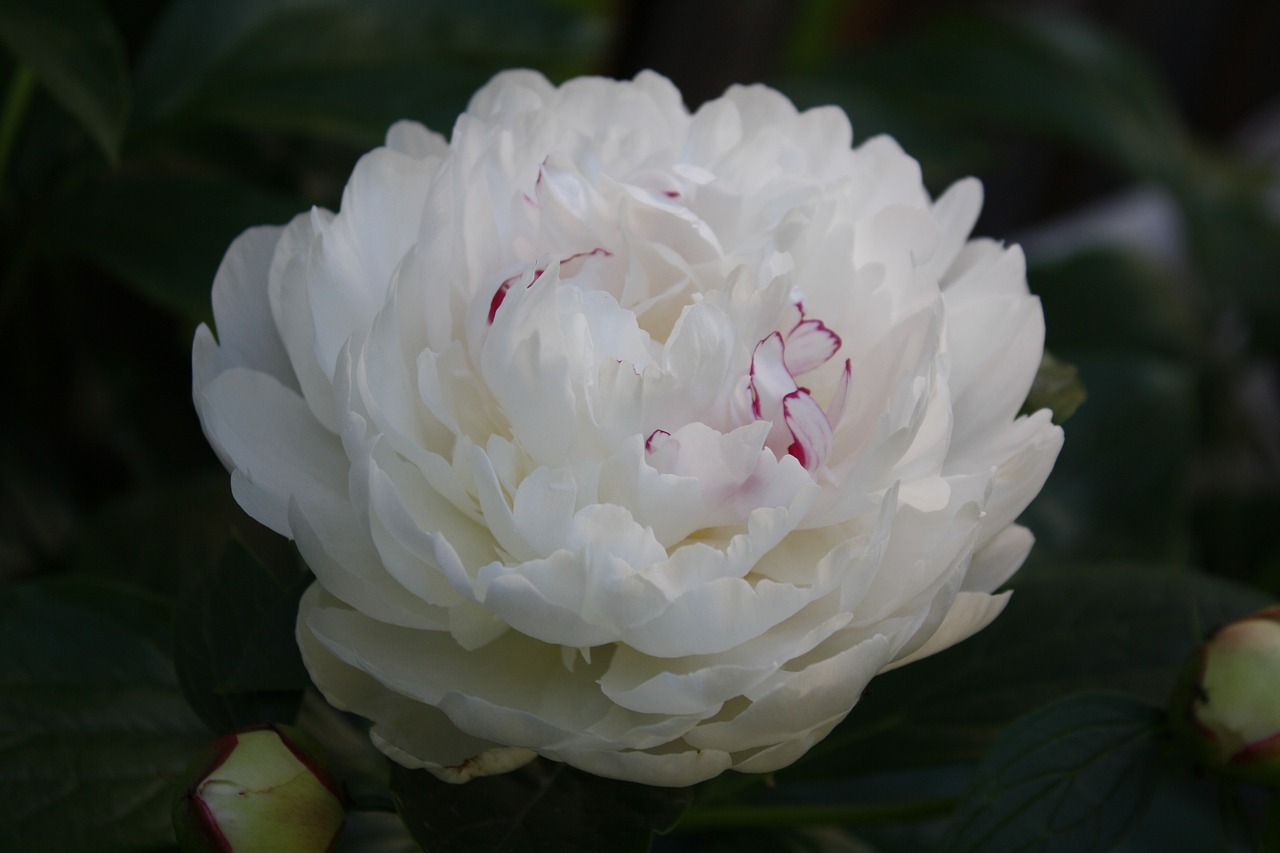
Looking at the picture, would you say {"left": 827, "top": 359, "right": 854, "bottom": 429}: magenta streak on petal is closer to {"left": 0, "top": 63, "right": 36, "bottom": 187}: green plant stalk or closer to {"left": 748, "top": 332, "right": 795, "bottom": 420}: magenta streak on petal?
{"left": 748, "top": 332, "right": 795, "bottom": 420}: magenta streak on petal

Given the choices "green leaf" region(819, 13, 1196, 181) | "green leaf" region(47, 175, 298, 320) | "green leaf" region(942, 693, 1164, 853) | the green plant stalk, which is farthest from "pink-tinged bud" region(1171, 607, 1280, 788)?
"green leaf" region(819, 13, 1196, 181)

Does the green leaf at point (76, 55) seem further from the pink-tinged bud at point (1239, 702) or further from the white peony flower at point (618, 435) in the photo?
the pink-tinged bud at point (1239, 702)

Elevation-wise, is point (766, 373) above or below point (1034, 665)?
above

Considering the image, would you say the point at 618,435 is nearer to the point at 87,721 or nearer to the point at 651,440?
the point at 651,440

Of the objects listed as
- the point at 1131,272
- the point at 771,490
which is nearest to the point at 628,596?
the point at 771,490

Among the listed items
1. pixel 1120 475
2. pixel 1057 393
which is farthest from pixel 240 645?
pixel 1120 475
